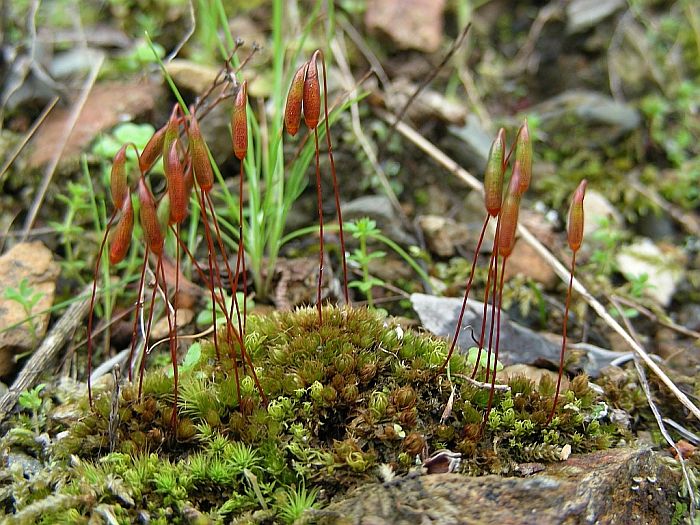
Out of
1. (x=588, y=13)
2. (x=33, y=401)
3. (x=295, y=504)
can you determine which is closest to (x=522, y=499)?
(x=295, y=504)

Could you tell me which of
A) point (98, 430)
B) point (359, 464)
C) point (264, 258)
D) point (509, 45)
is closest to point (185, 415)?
point (98, 430)

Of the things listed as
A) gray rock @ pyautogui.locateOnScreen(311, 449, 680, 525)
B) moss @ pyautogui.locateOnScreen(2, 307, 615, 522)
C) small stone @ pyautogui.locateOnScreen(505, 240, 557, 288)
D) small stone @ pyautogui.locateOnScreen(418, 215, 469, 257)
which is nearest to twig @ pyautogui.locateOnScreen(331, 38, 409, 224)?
small stone @ pyautogui.locateOnScreen(418, 215, 469, 257)

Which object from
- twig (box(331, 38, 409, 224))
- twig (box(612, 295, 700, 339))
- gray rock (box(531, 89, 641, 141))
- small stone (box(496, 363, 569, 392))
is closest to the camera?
small stone (box(496, 363, 569, 392))

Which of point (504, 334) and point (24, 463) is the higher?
point (504, 334)

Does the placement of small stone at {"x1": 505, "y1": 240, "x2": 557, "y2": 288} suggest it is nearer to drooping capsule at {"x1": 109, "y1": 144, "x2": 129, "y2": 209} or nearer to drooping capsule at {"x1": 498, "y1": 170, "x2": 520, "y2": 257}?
drooping capsule at {"x1": 498, "y1": 170, "x2": 520, "y2": 257}

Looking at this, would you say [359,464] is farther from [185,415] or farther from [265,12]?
[265,12]

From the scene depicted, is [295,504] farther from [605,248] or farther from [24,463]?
[605,248]
